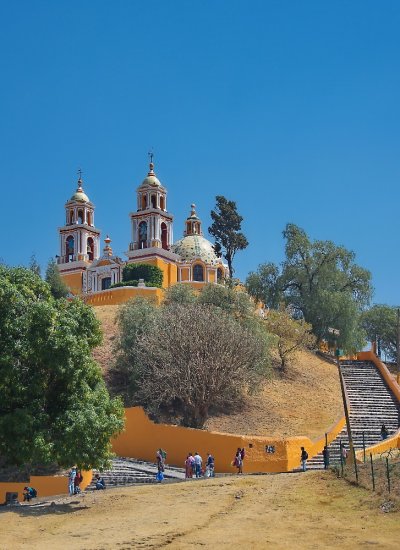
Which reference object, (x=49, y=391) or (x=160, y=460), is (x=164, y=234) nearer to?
(x=160, y=460)

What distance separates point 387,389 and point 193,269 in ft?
89.7

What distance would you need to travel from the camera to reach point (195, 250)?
70.6 meters

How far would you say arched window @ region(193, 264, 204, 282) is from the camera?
68.1 m

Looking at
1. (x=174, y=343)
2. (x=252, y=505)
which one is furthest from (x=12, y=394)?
(x=174, y=343)

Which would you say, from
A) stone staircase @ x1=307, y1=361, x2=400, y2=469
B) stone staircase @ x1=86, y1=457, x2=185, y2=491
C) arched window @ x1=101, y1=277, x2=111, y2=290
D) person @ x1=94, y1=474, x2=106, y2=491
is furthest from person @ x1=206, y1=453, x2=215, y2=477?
arched window @ x1=101, y1=277, x2=111, y2=290

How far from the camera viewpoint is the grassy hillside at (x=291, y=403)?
36.8 meters

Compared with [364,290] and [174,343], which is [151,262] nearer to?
[364,290]

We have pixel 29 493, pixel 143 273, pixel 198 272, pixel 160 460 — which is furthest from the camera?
pixel 198 272

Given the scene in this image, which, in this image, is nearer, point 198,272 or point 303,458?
point 303,458

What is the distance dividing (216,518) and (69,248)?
54438 millimetres

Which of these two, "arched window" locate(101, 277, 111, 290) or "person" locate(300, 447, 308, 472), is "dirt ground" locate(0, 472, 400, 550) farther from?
"arched window" locate(101, 277, 111, 290)

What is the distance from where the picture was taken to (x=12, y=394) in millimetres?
26625

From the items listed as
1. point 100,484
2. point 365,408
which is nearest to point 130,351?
point 365,408

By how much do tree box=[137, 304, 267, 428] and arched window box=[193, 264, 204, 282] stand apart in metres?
28.9
